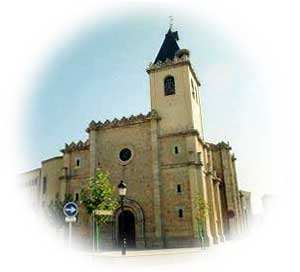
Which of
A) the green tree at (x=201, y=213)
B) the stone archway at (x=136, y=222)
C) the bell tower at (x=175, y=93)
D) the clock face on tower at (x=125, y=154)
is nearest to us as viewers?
the green tree at (x=201, y=213)

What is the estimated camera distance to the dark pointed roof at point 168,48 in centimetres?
3273

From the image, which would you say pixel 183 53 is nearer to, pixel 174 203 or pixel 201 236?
pixel 174 203

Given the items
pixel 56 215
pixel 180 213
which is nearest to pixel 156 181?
pixel 180 213

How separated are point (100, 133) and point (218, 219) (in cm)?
1438

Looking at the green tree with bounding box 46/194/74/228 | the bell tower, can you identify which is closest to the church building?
the bell tower

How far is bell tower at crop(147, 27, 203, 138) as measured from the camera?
2836 centimetres

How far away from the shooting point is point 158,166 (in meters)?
27.0

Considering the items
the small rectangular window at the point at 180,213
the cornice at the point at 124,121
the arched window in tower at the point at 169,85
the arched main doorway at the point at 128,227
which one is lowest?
the arched main doorway at the point at 128,227

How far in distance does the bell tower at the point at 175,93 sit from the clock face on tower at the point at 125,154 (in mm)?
3526

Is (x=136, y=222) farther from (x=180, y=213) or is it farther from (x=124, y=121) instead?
(x=124, y=121)

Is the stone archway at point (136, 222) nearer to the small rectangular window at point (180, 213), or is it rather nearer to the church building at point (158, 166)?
the church building at point (158, 166)

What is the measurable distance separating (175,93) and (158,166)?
733 cm

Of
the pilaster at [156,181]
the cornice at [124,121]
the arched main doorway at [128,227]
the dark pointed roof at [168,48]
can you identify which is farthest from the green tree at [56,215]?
the dark pointed roof at [168,48]

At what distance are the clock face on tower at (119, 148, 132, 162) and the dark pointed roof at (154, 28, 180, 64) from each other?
1010 cm
